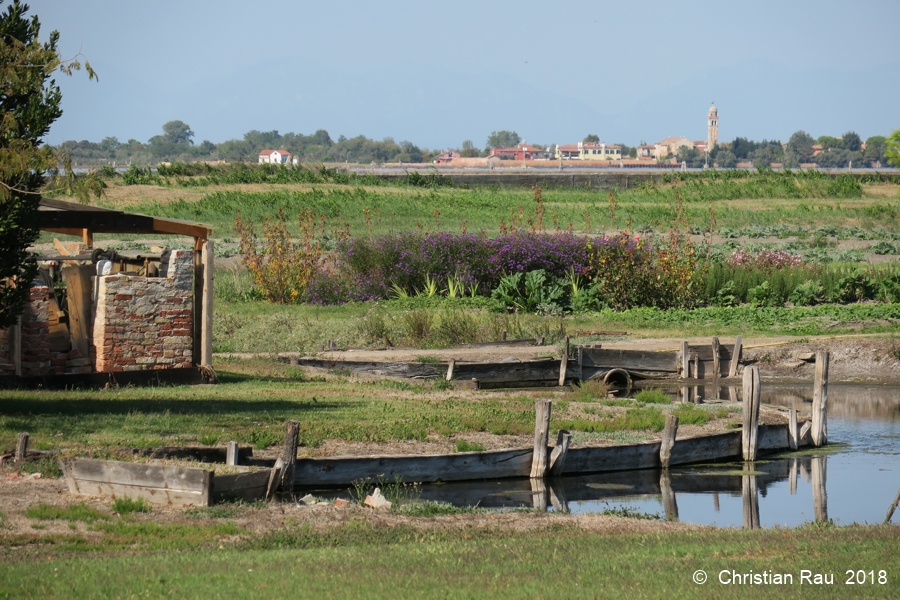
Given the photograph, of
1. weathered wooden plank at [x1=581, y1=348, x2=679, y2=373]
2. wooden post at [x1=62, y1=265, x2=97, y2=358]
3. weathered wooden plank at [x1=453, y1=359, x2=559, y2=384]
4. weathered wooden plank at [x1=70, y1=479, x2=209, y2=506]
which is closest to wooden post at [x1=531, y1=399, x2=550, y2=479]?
weathered wooden plank at [x1=70, y1=479, x2=209, y2=506]

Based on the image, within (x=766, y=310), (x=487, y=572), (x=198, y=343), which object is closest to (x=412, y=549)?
(x=487, y=572)

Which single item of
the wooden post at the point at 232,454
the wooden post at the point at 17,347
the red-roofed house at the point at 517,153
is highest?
the red-roofed house at the point at 517,153

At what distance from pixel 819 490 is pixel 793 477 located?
676 millimetres

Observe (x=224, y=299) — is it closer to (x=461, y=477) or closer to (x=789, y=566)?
(x=461, y=477)

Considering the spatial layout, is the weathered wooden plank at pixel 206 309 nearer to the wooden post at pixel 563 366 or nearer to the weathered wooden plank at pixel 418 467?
the weathered wooden plank at pixel 418 467

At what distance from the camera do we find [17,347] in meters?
16.1

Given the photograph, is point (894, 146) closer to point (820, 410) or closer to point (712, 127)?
point (820, 410)

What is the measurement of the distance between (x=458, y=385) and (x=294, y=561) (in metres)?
11.6

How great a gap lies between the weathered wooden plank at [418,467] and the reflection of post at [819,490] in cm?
371

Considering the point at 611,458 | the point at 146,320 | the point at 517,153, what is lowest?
the point at 611,458

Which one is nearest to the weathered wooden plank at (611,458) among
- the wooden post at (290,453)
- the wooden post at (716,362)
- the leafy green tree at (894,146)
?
the wooden post at (290,453)

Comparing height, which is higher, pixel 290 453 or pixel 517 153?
pixel 517 153

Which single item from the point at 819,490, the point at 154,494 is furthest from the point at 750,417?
the point at 154,494

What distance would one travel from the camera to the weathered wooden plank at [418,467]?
12727 millimetres
